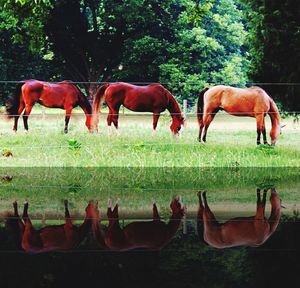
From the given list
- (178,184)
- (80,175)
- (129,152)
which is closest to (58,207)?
(178,184)

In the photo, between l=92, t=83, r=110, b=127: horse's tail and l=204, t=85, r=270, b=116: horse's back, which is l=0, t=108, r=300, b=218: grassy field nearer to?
l=92, t=83, r=110, b=127: horse's tail

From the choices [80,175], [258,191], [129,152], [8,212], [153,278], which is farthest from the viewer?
[129,152]

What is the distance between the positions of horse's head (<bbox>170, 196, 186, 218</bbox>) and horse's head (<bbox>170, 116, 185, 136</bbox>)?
5187mm

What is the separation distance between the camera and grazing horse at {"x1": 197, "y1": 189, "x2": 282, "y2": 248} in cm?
495

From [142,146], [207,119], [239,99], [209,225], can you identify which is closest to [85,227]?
[209,225]

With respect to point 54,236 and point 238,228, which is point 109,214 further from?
point 238,228

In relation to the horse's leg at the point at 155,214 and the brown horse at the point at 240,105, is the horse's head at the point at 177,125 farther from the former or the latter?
the horse's leg at the point at 155,214

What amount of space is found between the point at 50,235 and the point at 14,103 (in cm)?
796

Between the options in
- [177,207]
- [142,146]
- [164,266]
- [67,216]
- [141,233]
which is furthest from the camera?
[142,146]

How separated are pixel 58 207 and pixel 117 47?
1315 centimetres

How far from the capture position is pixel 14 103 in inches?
502

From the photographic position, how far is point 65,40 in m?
19.4

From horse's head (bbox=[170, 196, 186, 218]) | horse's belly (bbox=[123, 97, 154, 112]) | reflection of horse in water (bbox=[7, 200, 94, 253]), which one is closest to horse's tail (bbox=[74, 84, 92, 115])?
horse's belly (bbox=[123, 97, 154, 112])

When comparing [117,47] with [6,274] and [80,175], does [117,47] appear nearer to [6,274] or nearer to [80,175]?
[80,175]
